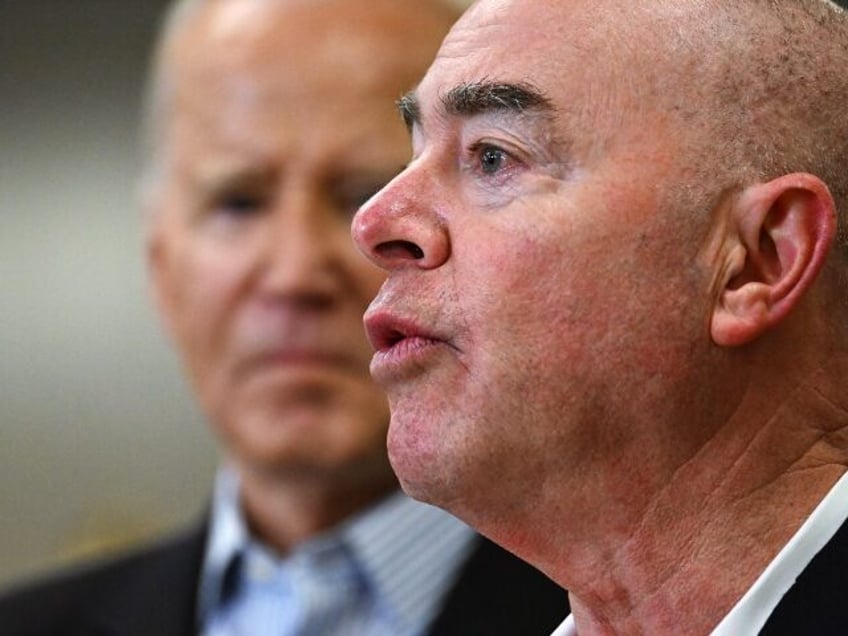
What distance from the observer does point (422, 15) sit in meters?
2.55

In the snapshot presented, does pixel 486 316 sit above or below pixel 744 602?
above

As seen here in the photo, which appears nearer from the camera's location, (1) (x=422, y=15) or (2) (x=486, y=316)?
(2) (x=486, y=316)

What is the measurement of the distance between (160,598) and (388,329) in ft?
3.96

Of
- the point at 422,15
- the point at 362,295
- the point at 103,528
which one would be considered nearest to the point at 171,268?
the point at 362,295

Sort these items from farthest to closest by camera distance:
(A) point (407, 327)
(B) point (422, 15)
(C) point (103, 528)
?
(C) point (103, 528) → (B) point (422, 15) → (A) point (407, 327)

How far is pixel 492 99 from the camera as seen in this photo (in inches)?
56.6

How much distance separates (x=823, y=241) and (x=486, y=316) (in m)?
0.29

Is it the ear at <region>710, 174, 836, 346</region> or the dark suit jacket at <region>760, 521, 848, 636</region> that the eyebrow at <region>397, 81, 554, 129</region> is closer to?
the ear at <region>710, 174, 836, 346</region>

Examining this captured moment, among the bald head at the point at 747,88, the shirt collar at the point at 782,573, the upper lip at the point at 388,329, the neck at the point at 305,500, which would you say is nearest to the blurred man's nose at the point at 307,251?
the neck at the point at 305,500

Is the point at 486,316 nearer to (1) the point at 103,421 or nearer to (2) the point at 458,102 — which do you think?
(2) the point at 458,102

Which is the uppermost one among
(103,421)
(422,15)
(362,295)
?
(422,15)

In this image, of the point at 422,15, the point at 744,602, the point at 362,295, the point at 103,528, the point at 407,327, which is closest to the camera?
the point at 744,602

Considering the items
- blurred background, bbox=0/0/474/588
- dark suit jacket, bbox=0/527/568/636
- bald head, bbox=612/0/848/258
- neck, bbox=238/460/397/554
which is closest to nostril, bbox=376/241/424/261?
bald head, bbox=612/0/848/258

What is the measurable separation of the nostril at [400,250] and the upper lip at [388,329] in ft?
0.17
